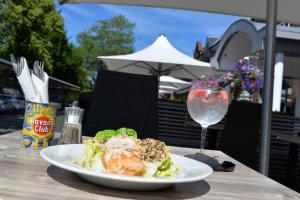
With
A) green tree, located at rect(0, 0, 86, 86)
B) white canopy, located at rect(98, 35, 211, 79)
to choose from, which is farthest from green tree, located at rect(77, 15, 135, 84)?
white canopy, located at rect(98, 35, 211, 79)

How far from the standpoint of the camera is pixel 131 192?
85 centimetres

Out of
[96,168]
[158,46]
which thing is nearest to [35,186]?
[96,168]

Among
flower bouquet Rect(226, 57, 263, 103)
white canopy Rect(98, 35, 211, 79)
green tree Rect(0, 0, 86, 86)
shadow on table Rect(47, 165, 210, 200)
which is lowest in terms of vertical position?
shadow on table Rect(47, 165, 210, 200)

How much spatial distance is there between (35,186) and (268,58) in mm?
1546

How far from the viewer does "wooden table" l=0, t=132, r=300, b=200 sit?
30.0 inches

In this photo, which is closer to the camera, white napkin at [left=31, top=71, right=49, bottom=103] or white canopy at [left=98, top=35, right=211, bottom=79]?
white napkin at [left=31, top=71, right=49, bottom=103]

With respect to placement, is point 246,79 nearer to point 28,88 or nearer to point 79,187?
point 28,88

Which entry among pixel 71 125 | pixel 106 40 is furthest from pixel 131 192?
pixel 106 40

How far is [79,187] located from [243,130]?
2.63 metres

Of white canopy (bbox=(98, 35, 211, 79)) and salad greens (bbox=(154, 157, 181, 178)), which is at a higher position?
white canopy (bbox=(98, 35, 211, 79))

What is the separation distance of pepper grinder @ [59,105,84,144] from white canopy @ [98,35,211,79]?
22.1ft

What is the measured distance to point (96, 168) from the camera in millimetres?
893

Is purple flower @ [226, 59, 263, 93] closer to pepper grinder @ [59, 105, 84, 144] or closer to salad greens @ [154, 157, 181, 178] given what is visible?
pepper grinder @ [59, 105, 84, 144]

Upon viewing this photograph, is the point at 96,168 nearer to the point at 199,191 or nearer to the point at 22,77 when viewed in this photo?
the point at 199,191
